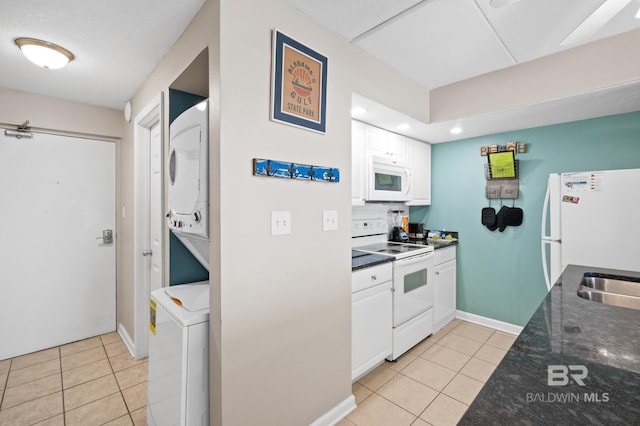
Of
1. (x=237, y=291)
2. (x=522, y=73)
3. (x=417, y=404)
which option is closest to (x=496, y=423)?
(x=237, y=291)

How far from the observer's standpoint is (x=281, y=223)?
5.00ft

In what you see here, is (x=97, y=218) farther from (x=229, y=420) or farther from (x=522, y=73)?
(x=522, y=73)

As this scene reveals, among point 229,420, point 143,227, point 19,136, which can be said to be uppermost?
point 19,136

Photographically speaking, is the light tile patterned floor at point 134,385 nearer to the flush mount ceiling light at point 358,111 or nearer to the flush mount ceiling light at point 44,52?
the flush mount ceiling light at point 358,111

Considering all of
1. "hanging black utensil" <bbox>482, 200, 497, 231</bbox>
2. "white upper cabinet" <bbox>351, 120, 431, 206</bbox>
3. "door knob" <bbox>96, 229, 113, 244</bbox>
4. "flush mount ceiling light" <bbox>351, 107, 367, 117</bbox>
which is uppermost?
"flush mount ceiling light" <bbox>351, 107, 367, 117</bbox>

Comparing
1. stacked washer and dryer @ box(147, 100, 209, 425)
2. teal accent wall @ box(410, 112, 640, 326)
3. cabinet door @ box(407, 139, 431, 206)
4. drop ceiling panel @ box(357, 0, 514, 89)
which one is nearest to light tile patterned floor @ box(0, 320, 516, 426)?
teal accent wall @ box(410, 112, 640, 326)

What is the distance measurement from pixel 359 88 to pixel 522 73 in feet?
4.65

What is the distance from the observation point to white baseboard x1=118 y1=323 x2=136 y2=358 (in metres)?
2.58

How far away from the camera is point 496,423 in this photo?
527 millimetres

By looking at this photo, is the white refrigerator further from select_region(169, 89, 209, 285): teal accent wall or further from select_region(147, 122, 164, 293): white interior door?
select_region(147, 122, 164, 293): white interior door

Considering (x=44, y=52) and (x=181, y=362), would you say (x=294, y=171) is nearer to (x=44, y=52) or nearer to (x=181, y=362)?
(x=181, y=362)

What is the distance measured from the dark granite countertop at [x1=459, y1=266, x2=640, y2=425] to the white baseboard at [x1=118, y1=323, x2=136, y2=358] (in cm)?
294

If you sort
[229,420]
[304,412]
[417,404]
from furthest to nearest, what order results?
[417,404] → [304,412] → [229,420]

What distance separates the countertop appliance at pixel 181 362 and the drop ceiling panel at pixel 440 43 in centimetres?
196
